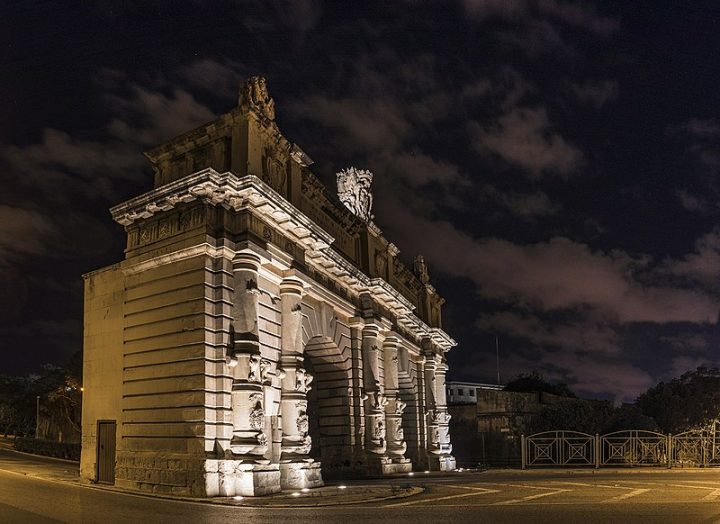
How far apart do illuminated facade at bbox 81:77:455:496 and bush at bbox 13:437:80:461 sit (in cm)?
1633

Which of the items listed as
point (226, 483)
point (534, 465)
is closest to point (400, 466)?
point (534, 465)

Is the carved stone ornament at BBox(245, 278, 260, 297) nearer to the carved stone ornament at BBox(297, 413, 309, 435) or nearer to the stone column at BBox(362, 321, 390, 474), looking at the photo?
the carved stone ornament at BBox(297, 413, 309, 435)

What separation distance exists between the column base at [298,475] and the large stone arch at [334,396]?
6.63 m

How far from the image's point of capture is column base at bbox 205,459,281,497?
19.4 m

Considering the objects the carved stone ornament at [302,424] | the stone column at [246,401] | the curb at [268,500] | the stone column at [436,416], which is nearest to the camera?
the curb at [268,500]

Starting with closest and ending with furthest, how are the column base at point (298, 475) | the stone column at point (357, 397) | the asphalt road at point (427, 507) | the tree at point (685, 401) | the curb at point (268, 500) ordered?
the asphalt road at point (427, 507) < the curb at point (268, 500) < the column base at point (298, 475) < the stone column at point (357, 397) < the tree at point (685, 401)

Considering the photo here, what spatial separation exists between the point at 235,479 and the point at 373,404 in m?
12.4

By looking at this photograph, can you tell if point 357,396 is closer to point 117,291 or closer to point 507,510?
point 117,291

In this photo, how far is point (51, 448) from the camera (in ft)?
132

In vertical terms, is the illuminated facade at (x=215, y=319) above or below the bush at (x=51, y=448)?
above

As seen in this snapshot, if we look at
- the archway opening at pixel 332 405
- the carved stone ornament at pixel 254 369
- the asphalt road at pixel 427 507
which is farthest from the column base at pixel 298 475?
the archway opening at pixel 332 405

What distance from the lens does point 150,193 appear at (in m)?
22.6

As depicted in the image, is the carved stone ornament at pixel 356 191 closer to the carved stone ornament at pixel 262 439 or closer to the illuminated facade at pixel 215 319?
the illuminated facade at pixel 215 319

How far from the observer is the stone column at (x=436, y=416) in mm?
43125
